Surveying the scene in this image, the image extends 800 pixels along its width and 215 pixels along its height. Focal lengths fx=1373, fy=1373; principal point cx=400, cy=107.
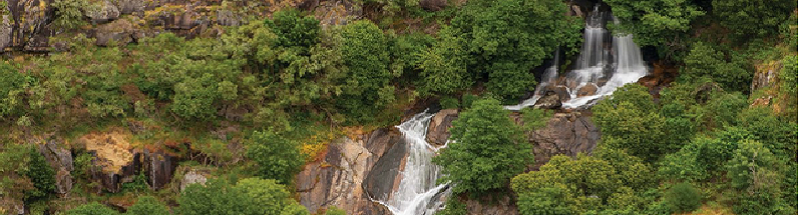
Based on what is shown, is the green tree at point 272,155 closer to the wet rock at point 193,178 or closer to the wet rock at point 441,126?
the wet rock at point 193,178

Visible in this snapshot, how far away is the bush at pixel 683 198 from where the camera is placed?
7144cm

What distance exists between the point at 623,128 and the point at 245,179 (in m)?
21.1

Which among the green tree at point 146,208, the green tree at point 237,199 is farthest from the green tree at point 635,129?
the green tree at point 146,208

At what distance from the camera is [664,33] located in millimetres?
84438

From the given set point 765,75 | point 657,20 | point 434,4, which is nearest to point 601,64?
point 657,20

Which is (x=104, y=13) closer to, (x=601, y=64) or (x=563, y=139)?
(x=563, y=139)

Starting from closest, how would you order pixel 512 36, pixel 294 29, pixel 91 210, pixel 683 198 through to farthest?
pixel 683 198 < pixel 91 210 < pixel 294 29 < pixel 512 36

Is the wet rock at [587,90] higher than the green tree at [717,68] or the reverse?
the reverse

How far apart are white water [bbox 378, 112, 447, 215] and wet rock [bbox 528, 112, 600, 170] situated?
5900 mm

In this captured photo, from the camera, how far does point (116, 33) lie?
84688 mm

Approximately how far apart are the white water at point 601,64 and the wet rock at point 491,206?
330 inches

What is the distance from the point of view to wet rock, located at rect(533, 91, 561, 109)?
83.8 metres

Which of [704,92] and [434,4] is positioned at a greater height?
[434,4]

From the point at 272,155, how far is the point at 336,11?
13014 millimetres
